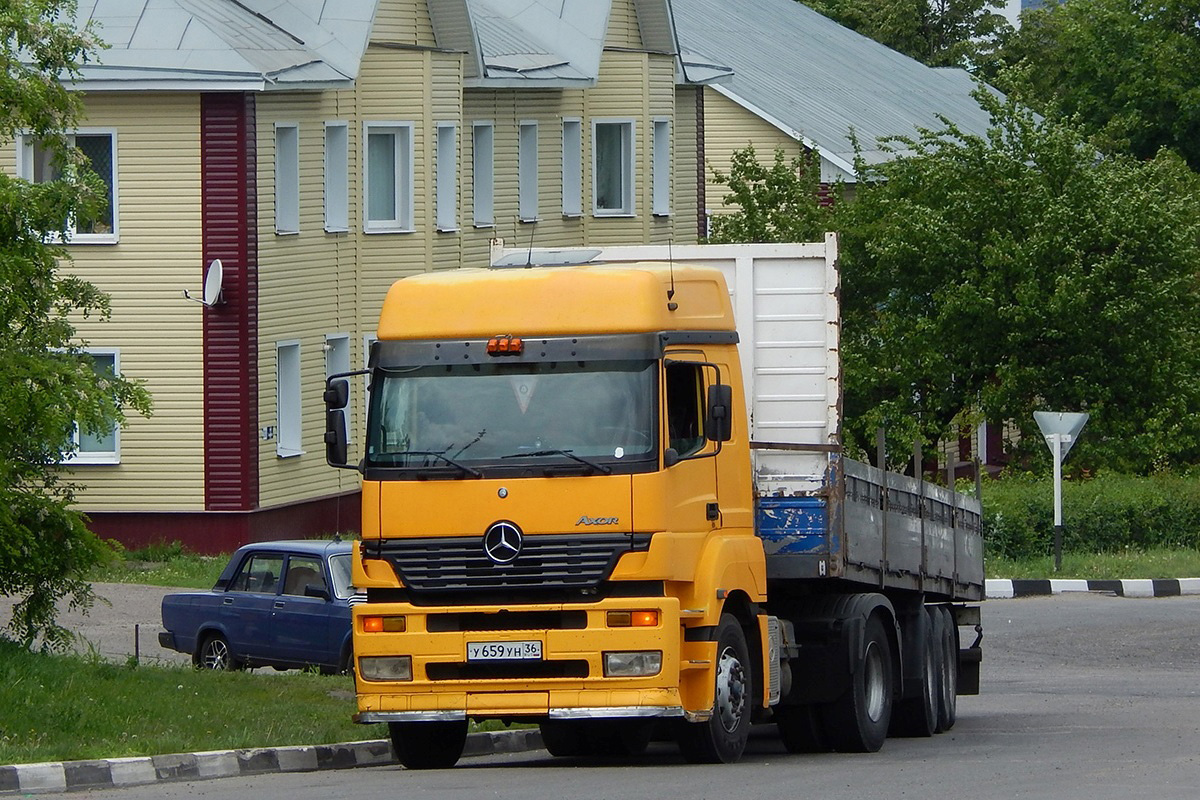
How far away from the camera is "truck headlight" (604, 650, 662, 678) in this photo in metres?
13.5

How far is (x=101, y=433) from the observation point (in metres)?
16.8

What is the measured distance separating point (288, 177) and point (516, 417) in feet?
73.7

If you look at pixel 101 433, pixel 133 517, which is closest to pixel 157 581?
pixel 133 517

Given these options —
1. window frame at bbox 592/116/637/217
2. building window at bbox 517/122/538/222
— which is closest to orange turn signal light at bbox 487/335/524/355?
building window at bbox 517/122/538/222

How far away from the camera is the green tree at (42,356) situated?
52.8 ft

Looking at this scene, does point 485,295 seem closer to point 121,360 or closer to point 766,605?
point 766,605

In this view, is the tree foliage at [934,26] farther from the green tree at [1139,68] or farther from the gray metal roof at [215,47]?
the gray metal roof at [215,47]

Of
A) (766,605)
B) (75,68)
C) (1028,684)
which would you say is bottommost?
(1028,684)

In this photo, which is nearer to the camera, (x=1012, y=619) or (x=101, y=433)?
(x=101, y=433)

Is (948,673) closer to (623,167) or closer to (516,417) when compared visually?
(516,417)

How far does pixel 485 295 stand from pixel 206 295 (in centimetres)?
2015

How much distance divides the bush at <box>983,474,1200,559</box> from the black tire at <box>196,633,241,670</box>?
49.4 feet

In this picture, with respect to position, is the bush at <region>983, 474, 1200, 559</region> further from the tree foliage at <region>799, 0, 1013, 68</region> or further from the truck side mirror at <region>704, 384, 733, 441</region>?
the tree foliage at <region>799, 0, 1013, 68</region>

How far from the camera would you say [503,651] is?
13.6 metres
